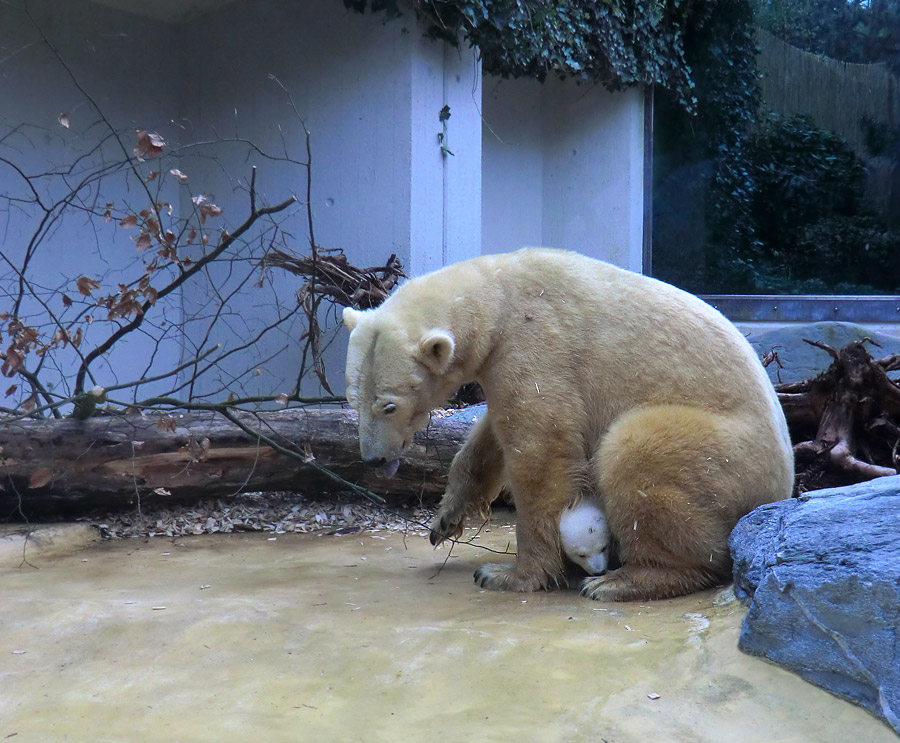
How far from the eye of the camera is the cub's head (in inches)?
141

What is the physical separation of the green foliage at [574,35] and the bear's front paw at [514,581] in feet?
16.2

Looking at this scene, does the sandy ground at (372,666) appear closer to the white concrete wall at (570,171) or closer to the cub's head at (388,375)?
the cub's head at (388,375)

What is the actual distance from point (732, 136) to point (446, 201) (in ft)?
13.4

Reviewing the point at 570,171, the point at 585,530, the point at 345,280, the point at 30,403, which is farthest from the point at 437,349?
the point at 570,171

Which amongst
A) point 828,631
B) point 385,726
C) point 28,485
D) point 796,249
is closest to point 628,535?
point 828,631

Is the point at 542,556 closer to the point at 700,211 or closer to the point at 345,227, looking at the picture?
the point at 345,227

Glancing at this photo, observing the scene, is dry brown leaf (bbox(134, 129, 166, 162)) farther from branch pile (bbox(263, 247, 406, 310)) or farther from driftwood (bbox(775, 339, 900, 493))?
driftwood (bbox(775, 339, 900, 493))

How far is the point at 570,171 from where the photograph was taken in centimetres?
996

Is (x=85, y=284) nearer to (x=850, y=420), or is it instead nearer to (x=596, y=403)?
(x=596, y=403)

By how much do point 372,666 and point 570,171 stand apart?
26.6 ft

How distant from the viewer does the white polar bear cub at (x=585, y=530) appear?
11.8 ft

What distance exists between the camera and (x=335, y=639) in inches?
115

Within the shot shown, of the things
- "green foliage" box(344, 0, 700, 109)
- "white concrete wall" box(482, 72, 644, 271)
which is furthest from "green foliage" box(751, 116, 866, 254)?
"white concrete wall" box(482, 72, 644, 271)

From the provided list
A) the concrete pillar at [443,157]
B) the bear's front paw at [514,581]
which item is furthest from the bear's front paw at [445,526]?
the concrete pillar at [443,157]
